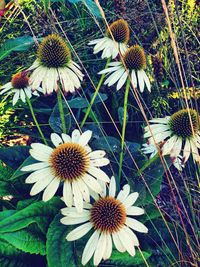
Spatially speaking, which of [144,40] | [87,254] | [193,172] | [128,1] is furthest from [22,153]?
[128,1]

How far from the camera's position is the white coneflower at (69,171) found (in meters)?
0.95

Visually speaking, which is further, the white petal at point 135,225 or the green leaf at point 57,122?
the green leaf at point 57,122

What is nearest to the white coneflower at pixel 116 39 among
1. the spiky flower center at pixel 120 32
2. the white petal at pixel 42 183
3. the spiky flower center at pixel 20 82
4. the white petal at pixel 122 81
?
the spiky flower center at pixel 120 32

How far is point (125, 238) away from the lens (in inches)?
38.4

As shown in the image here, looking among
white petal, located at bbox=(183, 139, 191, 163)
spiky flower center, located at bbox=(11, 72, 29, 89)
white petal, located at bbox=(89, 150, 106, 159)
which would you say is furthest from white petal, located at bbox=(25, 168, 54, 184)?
spiky flower center, located at bbox=(11, 72, 29, 89)

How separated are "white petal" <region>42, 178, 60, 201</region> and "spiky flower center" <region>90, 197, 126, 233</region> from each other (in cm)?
12

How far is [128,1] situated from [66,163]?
1.25 metres

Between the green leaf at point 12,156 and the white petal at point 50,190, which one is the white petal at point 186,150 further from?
the green leaf at point 12,156

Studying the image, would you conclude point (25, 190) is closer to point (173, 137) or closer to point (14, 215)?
point (14, 215)

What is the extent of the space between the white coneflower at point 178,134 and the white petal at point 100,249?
0.81ft

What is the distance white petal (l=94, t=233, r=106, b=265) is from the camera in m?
0.93

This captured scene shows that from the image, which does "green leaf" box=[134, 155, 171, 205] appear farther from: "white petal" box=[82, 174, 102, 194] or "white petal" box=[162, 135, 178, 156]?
"white petal" box=[82, 174, 102, 194]

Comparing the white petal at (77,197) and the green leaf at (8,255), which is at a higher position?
the white petal at (77,197)

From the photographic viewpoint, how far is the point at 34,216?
3.46ft
